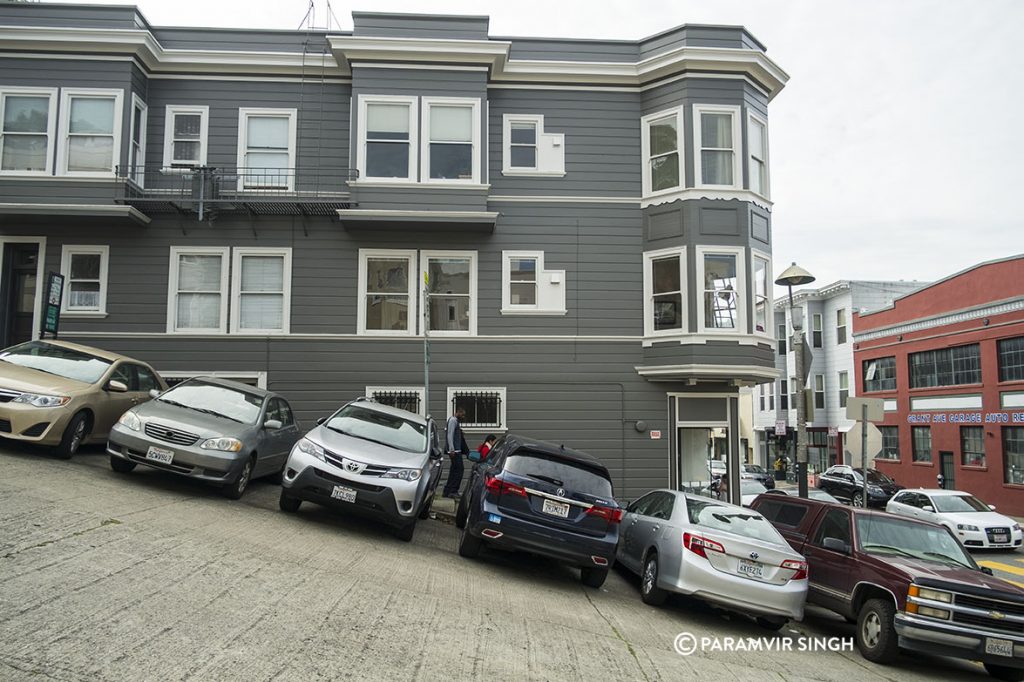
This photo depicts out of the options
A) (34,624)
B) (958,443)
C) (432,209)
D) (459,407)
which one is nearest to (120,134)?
(432,209)

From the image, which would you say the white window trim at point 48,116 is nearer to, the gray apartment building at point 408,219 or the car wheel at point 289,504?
the gray apartment building at point 408,219

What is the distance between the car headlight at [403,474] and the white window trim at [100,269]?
10.9 m

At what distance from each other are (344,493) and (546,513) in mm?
2592

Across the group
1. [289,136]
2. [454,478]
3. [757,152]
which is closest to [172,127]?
[289,136]

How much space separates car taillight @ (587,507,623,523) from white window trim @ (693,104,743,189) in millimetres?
10210

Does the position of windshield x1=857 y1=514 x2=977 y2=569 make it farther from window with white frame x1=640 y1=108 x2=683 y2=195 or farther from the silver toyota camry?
window with white frame x1=640 y1=108 x2=683 y2=195

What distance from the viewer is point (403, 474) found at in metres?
10.1

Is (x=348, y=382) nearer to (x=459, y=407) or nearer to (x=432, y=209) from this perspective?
(x=459, y=407)

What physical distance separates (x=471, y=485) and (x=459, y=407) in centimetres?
650

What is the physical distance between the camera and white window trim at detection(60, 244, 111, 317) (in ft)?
57.6

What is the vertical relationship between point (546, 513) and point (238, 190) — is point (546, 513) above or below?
below

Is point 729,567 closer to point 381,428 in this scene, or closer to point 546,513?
point 546,513

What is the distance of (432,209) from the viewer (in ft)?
56.9

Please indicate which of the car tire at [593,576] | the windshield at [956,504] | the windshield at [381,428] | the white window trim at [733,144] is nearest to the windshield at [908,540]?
the car tire at [593,576]
